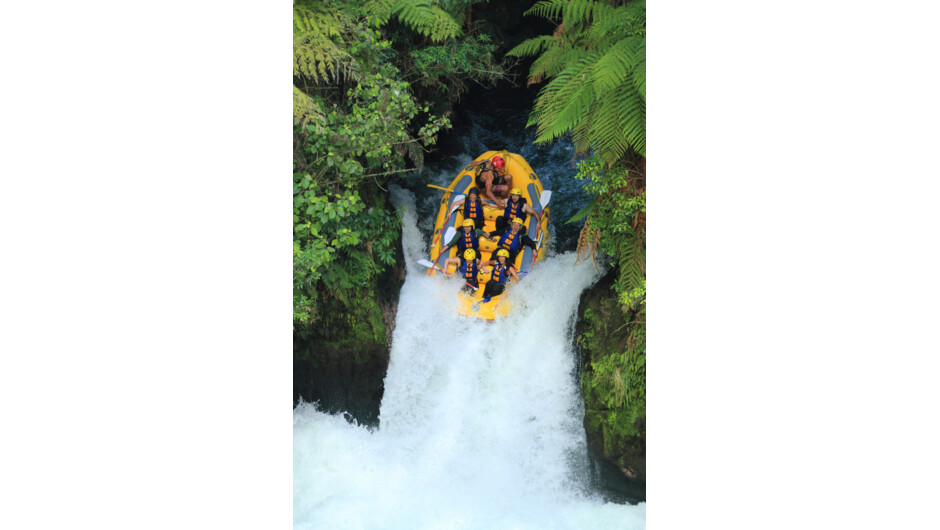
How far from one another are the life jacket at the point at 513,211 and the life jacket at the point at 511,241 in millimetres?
195

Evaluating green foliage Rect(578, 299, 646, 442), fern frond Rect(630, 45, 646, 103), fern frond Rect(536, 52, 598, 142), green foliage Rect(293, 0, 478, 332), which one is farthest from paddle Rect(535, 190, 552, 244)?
fern frond Rect(630, 45, 646, 103)

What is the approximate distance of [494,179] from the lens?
521cm

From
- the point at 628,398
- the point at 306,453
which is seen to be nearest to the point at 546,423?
the point at 628,398

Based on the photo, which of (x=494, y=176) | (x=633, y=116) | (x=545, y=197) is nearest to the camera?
(x=633, y=116)

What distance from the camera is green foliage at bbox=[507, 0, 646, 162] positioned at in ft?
11.8

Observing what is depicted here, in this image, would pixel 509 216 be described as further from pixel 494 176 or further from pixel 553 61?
pixel 553 61

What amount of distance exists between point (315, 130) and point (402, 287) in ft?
5.33

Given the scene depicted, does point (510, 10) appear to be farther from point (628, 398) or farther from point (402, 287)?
point (628, 398)

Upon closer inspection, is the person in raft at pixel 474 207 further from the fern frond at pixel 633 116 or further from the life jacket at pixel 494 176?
the fern frond at pixel 633 116

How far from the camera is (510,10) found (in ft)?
15.7

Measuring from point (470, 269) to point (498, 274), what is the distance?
23 cm

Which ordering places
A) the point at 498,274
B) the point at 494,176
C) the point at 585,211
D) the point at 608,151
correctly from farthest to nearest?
the point at 494,176 < the point at 498,274 < the point at 585,211 < the point at 608,151

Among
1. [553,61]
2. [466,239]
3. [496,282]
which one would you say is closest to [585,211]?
[496,282]

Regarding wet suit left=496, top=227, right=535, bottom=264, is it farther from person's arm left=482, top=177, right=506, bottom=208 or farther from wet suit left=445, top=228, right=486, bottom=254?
person's arm left=482, top=177, right=506, bottom=208
